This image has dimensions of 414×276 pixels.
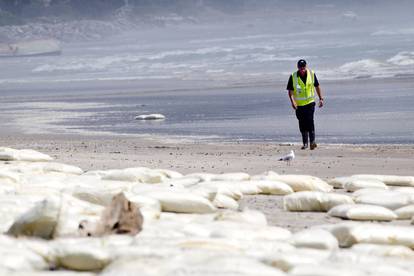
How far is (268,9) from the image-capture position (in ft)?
413


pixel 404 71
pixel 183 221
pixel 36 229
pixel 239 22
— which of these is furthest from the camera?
pixel 239 22

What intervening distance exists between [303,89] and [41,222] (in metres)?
7.50

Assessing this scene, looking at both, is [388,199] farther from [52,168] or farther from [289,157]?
[289,157]

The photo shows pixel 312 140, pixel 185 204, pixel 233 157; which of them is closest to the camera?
pixel 185 204

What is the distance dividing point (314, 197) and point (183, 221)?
1424 millimetres

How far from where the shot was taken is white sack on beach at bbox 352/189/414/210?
7539 millimetres

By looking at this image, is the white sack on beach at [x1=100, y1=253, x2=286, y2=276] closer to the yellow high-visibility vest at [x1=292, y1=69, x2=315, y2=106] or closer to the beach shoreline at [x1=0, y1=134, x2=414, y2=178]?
the beach shoreline at [x1=0, y1=134, x2=414, y2=178]

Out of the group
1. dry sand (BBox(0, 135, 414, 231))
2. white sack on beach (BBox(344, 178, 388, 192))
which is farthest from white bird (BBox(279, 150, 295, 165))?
white sack on beach (BBox(344, 178, 388, 192))

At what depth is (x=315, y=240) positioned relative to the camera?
19.3ft

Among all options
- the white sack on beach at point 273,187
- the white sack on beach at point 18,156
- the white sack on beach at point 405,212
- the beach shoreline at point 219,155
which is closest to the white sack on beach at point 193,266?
the white sack on beach at point 405,212

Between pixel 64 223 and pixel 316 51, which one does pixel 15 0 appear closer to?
pixel 316 51

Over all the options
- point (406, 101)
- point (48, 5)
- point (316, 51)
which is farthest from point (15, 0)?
point (406, 101)

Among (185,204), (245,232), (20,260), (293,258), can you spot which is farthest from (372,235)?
(20,260)

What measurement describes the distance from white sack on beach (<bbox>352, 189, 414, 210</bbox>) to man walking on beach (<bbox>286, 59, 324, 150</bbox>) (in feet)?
17.7
